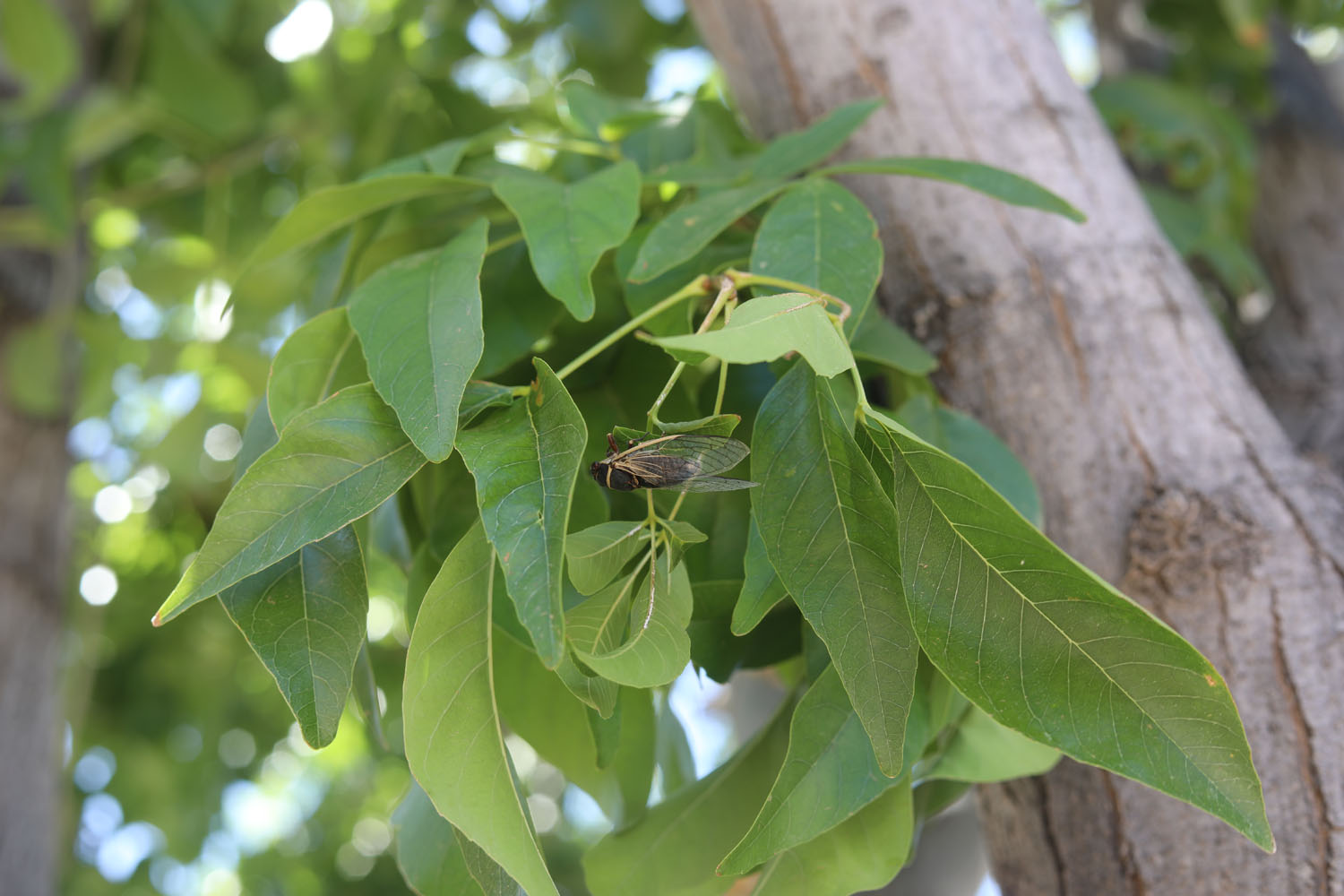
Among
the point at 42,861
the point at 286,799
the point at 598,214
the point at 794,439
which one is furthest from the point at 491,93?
the point at 286,799

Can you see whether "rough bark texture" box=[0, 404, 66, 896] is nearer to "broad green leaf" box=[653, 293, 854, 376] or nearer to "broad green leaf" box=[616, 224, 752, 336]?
"broad green leaf" box=[616, 224, 752, 336]

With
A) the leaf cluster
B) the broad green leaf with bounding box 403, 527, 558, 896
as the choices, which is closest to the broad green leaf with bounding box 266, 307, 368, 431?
the leaf cluster

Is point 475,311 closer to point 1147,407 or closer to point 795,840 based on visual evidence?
point 795,840

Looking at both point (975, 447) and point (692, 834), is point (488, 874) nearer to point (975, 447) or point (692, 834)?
point (692, 834)


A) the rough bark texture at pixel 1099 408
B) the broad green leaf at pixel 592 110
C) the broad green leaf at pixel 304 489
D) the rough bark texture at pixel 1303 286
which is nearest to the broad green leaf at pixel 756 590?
the broad green leaf at pixel 304 489

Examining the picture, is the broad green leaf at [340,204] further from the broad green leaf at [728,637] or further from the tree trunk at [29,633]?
the tree trunk at [29,633]

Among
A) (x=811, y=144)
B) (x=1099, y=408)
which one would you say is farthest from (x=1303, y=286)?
(x=811, y=144)

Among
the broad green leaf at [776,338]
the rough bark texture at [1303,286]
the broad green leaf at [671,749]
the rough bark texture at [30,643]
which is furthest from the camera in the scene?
the rough bark texture at [30,643]
